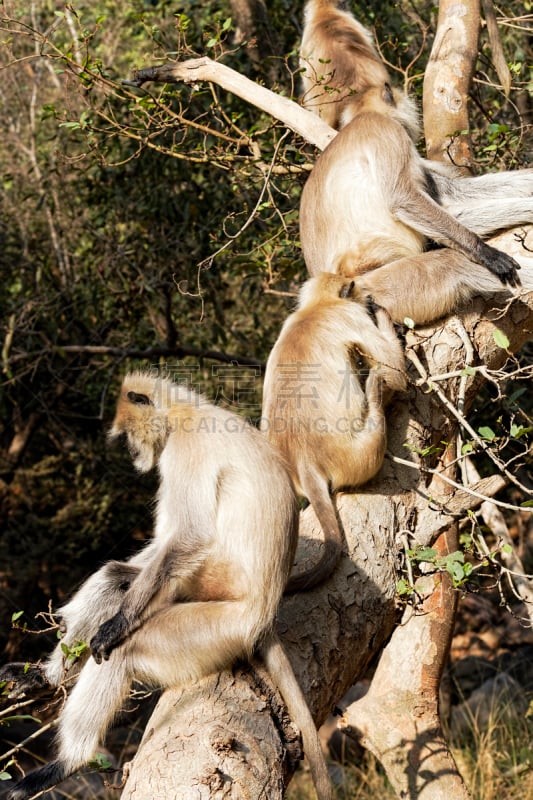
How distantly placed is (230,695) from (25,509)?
5.34m

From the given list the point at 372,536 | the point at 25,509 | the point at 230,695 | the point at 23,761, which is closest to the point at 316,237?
the point at 372,536

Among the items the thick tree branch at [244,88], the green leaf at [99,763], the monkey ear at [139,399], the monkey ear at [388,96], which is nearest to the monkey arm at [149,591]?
the green leaf at [99,763]

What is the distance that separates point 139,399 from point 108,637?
90cm

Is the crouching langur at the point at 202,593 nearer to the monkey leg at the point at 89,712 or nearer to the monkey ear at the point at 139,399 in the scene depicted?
the monkey leg at the point at 89,712

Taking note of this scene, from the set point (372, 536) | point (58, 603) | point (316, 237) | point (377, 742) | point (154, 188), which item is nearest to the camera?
point (372, 536)

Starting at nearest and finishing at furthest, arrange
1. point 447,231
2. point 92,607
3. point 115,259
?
point 92,607 < point 447,231 < point 115,259

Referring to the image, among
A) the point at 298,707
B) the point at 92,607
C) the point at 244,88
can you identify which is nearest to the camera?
the point at 298,707

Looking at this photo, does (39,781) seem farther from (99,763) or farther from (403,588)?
(403,588)

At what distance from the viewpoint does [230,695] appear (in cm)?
241

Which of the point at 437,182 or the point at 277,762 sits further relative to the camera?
the point at 437,182

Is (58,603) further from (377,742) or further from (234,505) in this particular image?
(234,505)

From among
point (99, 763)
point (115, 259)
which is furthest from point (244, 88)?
point (99, 763)

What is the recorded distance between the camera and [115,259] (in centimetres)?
614

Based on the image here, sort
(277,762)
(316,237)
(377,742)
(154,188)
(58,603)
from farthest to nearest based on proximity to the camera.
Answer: (58,603), (154,188), (316,237), (377,742), (277,762)
